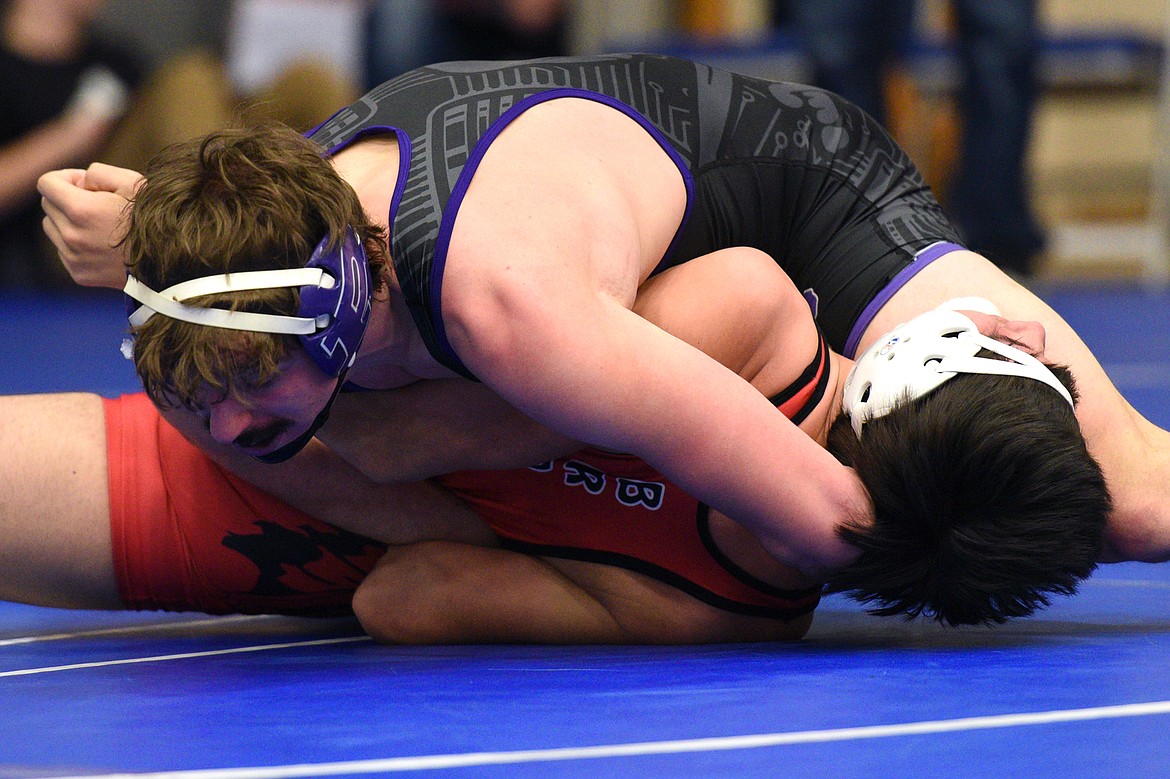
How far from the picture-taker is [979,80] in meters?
6.87

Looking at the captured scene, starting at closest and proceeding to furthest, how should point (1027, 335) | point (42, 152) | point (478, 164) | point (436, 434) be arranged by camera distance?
1. point (478, 164)
2. point (1027, 335)
3. point (436, 434)
4. point (42, 152)

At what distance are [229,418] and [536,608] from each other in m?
0.55

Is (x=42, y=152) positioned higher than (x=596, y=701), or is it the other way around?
(x=596, y=701)

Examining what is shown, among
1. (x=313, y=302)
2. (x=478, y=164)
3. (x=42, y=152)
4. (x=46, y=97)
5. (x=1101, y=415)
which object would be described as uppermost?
(x=478, y=164)

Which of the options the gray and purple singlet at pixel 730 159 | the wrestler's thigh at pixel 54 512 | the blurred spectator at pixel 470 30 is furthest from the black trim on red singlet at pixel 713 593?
the blurred spectator at pixel 470 30

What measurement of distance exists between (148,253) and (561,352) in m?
0.50

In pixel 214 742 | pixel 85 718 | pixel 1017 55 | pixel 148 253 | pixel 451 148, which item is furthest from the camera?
pixel 1017 55

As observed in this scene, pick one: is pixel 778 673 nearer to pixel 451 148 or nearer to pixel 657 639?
pixel 657 639

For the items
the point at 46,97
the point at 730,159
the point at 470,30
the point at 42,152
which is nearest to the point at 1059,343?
the point at 730,159

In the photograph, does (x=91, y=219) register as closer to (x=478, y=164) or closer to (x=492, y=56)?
(x=478, y=164)

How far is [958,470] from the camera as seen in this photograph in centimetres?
209

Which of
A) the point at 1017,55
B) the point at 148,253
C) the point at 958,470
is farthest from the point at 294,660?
the point at 1017,55

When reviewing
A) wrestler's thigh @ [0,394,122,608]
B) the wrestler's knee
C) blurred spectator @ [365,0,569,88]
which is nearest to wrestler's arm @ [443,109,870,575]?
the wrestler's knee

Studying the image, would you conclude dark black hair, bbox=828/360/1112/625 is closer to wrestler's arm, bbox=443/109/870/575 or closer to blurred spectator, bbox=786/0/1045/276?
wrestler's arm, bbox=443/109/870/575
